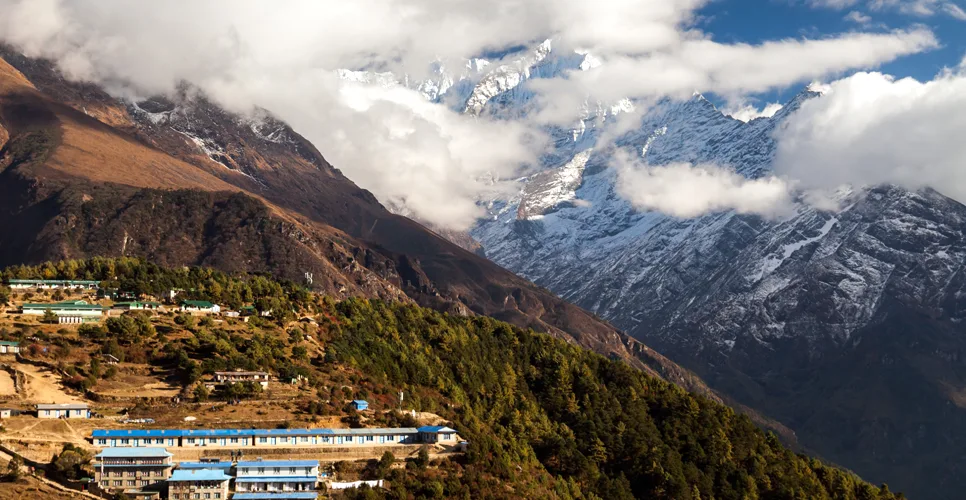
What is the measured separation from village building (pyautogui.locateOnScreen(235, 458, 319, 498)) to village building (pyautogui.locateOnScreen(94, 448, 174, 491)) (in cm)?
980

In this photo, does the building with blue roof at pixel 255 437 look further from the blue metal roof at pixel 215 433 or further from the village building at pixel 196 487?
the village building at pixel 196 487

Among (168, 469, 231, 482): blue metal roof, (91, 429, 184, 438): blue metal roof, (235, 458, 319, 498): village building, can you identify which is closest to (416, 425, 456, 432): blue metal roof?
(235, 458, 319, 498): village building

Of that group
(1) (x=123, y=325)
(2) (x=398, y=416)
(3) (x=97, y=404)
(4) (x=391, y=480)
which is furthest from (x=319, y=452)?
(1) (x=123, y=325)

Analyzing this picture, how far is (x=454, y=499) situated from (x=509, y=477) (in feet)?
56.7

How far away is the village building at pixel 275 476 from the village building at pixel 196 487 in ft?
12.0

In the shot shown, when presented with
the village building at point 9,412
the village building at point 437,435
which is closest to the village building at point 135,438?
the village building at point 9,412

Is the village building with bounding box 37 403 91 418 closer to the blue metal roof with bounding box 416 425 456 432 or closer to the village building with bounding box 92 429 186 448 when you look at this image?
the village building with bounding box 92 429 186 448

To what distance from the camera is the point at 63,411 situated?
16725 cm

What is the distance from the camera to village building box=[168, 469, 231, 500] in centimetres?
15025

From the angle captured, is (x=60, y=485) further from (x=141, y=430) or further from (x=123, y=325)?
(x=123, y=325)

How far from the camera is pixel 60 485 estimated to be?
150 metres

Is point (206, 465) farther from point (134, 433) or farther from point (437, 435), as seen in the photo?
point (437, 435)

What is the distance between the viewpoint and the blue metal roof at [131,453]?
502ft

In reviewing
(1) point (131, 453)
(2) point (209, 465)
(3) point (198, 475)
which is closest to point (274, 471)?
(2) point (209, 465)
